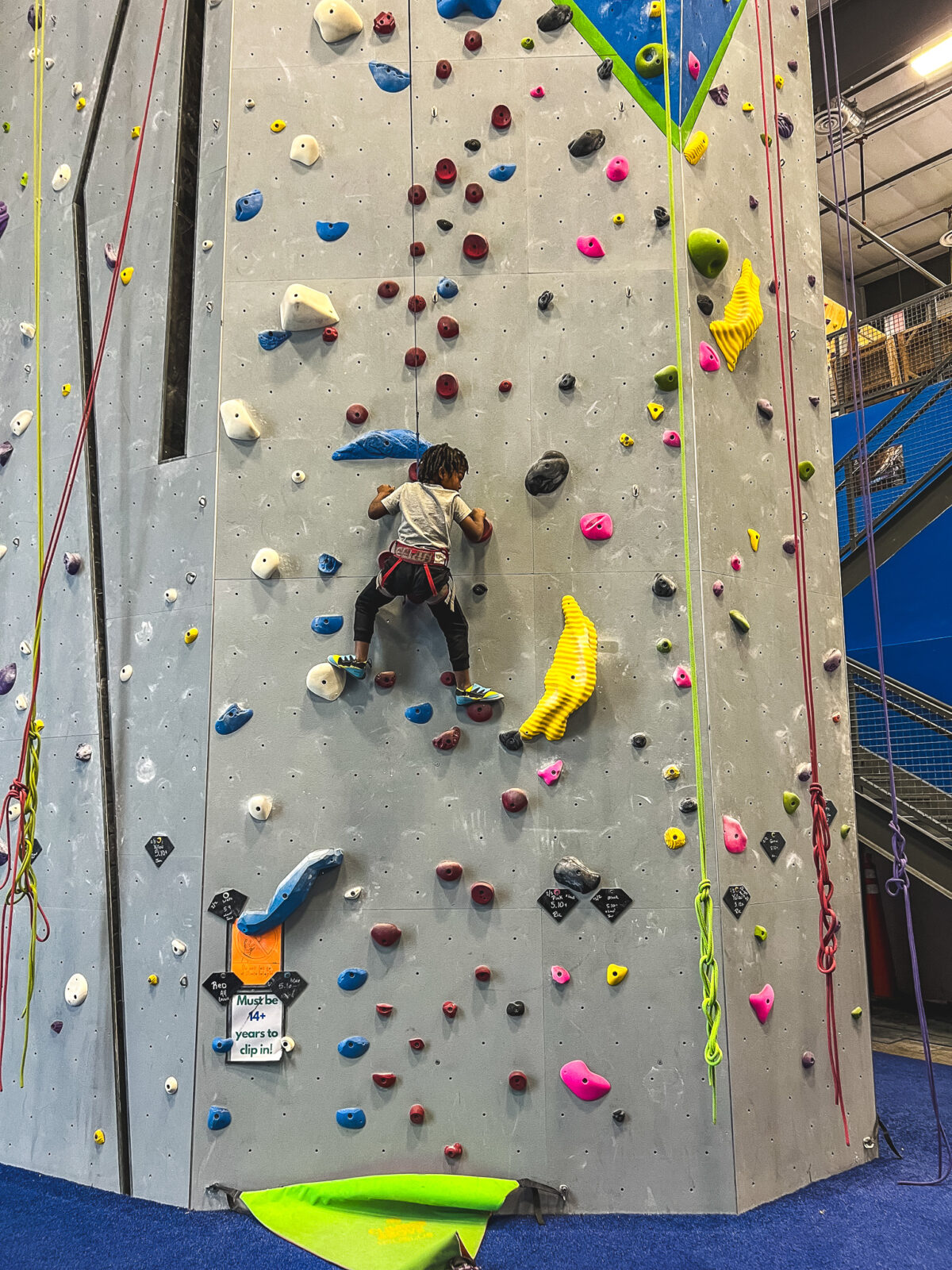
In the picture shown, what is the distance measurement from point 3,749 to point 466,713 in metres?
2.15

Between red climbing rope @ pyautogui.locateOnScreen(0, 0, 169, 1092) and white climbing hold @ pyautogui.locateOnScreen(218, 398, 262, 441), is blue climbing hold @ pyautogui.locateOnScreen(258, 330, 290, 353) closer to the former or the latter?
white climbing hold @ pyautogui.locateOnScreen(218, 398, 262, 441)

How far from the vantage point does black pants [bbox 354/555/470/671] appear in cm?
319

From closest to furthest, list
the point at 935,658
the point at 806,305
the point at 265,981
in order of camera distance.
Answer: the point at 265,981, the point at 806,305, the point at 935,658

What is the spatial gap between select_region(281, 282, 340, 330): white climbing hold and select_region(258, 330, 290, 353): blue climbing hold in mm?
25

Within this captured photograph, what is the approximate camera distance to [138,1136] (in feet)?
10.8

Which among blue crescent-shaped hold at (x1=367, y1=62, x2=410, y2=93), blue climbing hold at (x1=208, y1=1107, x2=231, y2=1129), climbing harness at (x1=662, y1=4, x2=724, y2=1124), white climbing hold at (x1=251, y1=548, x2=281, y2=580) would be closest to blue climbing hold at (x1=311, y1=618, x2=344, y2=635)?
white climbing hold at (x1=251, y1=548, x2=281, y2=580)

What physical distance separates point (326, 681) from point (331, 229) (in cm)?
182

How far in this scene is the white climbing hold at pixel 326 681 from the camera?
3373 mm

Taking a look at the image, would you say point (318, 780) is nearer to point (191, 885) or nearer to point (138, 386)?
point (191, 885)

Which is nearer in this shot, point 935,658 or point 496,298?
point 496,298

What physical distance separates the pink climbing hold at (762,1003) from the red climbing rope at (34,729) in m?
2.72

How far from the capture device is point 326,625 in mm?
3414

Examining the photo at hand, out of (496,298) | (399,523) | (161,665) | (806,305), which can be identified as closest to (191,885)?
(161,665)

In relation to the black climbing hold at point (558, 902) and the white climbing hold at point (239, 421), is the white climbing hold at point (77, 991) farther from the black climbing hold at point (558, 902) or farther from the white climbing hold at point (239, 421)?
the white climbing hold at point (239, 421)
